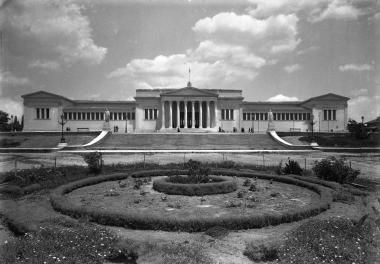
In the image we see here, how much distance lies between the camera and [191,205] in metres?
13.6

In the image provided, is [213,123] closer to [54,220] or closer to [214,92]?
[214,92]

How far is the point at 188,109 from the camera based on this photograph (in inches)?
3415

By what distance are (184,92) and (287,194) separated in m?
68.4

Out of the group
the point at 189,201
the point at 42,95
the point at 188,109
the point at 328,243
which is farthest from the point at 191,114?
the point at 328,243

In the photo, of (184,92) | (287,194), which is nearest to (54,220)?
(287,194)

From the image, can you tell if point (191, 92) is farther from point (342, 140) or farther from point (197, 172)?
point (197, 172)

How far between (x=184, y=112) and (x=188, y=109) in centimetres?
184

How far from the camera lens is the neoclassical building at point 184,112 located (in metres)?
85.1

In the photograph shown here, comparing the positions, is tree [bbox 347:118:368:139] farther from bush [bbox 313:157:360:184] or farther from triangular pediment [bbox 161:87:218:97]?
bush [bbox 313:157:360:184]

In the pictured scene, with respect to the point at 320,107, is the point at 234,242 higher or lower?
lower

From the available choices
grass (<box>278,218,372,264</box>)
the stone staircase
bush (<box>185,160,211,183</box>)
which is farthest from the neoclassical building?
grass (<box>278,218,372,264</box>)

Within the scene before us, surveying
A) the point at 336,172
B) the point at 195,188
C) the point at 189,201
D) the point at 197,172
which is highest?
the point at 197,172

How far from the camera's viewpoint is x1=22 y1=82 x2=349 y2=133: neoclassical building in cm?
8511

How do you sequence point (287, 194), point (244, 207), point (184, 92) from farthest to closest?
point (184, 92) < point (287, 194) < point (244, 207)
